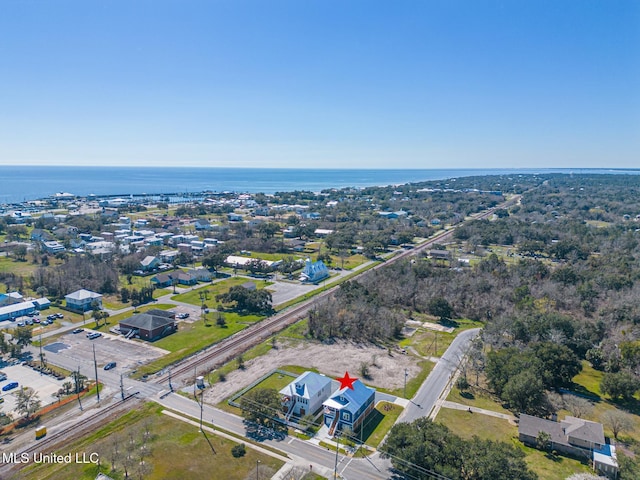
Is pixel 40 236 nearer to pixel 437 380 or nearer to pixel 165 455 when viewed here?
pixel 165 455

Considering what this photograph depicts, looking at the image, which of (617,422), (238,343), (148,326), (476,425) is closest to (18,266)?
(148,326)

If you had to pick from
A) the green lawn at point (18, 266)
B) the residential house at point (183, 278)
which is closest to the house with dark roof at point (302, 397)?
the residential house at point (183, 278)

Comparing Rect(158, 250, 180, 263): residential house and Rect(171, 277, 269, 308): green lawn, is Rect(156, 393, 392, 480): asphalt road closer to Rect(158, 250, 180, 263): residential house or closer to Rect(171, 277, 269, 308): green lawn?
Rect(171, 277, 269, 308): green lawn

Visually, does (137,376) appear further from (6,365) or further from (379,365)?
(379,365)

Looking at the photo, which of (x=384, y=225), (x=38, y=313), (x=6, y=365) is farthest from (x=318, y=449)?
(x=384, y=225)

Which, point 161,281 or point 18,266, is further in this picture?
point 18,266

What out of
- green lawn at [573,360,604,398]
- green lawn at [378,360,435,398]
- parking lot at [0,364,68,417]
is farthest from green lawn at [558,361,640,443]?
parking lot at [0,364,68,417]
